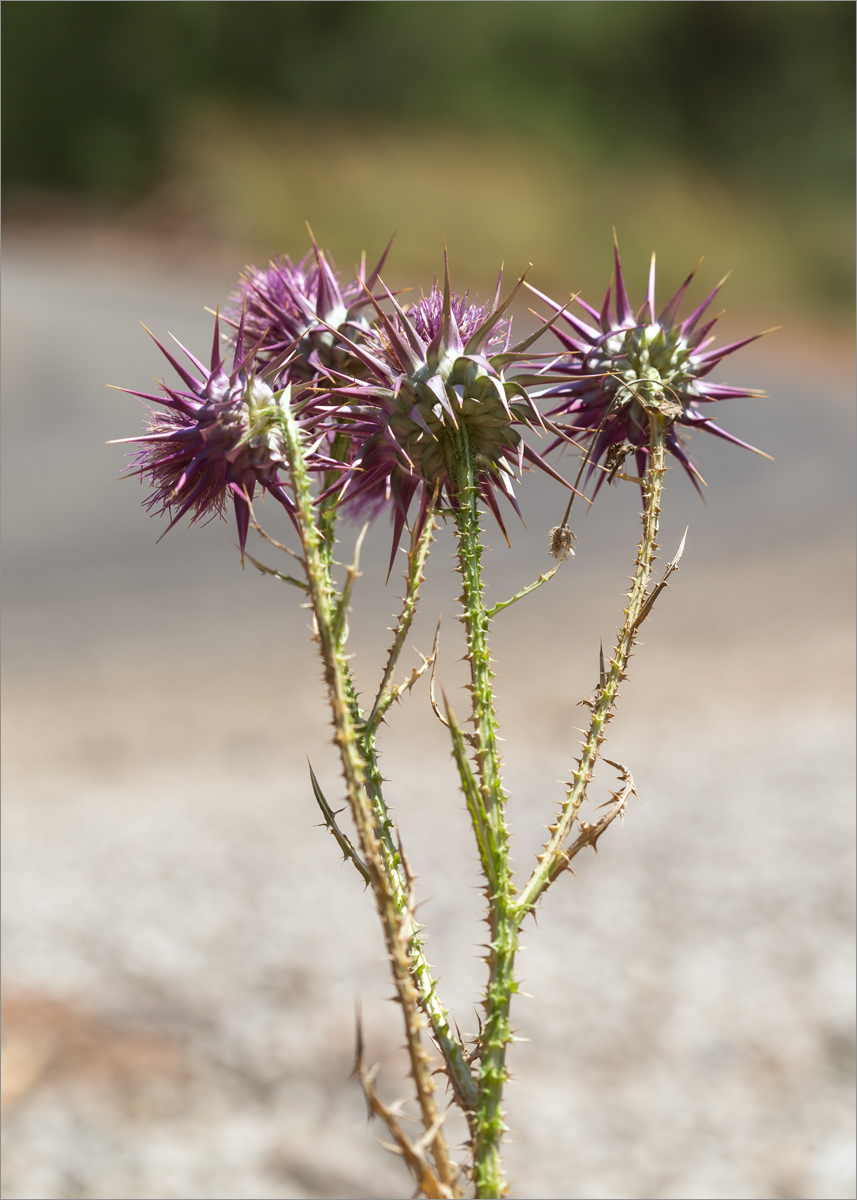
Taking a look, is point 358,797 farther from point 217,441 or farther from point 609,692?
point 217,441

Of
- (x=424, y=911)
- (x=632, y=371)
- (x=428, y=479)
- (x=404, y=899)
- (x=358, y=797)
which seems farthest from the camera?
(x=424, y=911)

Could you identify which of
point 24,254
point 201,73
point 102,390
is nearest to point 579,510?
point 102,390

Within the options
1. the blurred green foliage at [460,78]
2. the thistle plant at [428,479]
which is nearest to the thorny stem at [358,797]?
the thistle plant at [428,479]

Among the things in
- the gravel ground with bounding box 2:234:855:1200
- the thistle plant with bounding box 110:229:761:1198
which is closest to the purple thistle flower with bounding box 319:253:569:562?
the thistle plant with bounding box 110:229:761:1198

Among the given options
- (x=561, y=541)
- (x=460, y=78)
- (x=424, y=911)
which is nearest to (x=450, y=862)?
(x=424, y=911)

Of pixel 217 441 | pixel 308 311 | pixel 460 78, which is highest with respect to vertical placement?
pixel 460 78

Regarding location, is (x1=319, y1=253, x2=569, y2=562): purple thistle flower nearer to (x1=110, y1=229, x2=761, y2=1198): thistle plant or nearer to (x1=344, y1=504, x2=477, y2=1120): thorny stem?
(x1=110, y1=229, x2=761, y2=1198): thistle plant

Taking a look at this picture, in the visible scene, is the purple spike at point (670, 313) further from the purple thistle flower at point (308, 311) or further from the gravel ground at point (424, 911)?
the gravel ground at point (424, 911)
